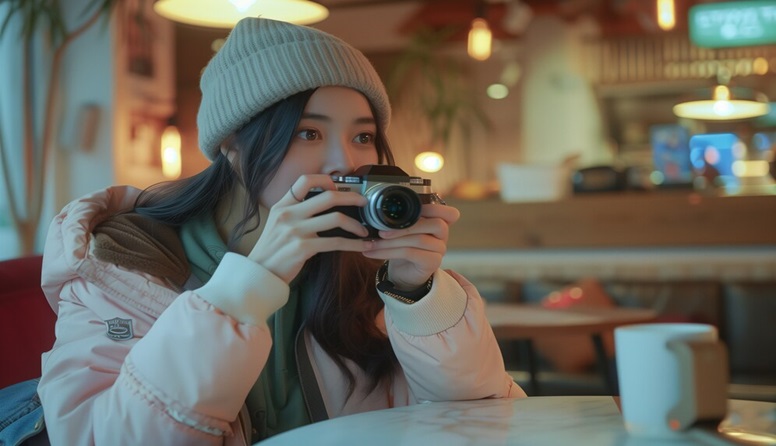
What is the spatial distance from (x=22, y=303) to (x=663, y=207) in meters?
3.44

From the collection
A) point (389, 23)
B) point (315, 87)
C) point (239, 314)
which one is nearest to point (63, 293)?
point (239, 314)

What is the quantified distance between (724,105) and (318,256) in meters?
4.79

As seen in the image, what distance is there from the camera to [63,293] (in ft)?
3.83

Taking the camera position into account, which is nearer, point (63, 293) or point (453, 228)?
point (63, 293)

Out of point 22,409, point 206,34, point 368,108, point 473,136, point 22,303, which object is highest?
point 206,34

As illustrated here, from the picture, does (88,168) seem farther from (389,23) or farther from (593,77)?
(593,77)

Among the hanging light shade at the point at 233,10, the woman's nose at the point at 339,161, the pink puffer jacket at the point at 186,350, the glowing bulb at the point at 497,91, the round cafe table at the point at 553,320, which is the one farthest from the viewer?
the glowing bulb at the point at 497,91

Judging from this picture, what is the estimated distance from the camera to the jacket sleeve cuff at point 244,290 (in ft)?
3.32

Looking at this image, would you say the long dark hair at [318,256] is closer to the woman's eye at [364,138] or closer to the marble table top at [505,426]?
the woman's eye at [364,138]

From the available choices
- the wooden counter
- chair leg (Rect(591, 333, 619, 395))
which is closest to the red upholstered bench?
chair leg (Rect(591, 333, 619, 395))

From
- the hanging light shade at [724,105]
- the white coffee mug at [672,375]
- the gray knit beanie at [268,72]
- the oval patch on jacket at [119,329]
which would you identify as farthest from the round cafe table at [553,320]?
the hanging light shade at [724,105]

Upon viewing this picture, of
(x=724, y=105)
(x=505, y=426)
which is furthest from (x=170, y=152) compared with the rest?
(x=505, y=426)

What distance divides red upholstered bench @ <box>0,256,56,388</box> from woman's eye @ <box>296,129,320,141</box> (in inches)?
21.9

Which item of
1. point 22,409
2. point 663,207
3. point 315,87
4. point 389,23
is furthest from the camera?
point 389,23
